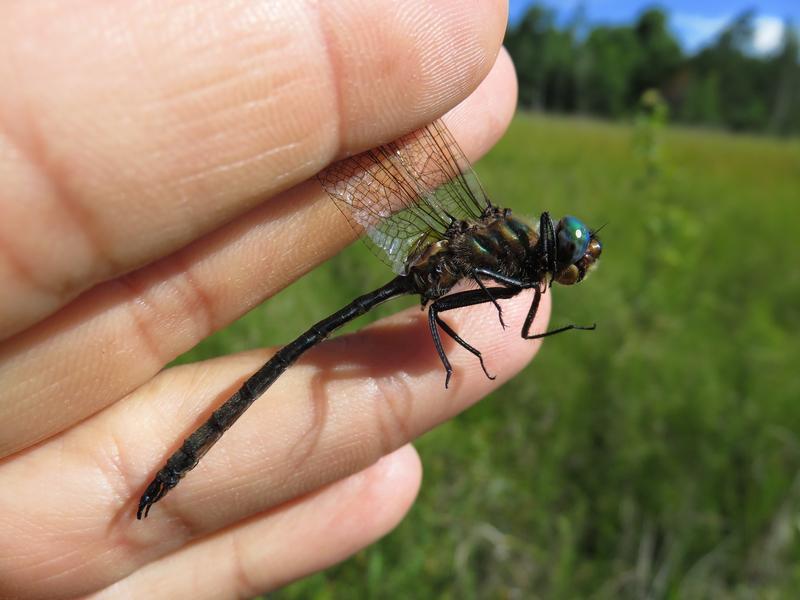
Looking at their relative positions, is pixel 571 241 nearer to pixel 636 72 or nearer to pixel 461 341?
pixel 461 341

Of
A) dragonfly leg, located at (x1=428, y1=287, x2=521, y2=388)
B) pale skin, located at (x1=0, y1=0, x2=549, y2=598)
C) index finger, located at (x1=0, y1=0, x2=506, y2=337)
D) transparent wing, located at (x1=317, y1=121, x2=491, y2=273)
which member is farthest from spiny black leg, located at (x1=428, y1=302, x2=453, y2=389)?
index finger, located at (x1=0, y1=0, x2=506, y2=337)

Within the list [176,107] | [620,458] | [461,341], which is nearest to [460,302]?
[461,341]

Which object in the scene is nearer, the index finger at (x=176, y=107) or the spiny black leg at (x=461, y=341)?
the index finger at (x=176, y=107)

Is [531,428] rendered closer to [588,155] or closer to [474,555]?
[474,555]

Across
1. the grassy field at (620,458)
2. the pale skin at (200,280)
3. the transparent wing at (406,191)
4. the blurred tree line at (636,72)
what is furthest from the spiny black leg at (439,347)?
the blurred tree line at (636,72)

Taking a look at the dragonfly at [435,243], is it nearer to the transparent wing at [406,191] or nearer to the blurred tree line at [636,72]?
the transparent wing at [406,191]

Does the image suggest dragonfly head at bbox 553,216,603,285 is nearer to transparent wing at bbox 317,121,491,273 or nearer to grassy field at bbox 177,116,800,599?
transparent wing at bbox 317,121,491,273

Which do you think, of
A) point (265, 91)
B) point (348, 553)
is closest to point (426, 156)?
point (265, 91)
